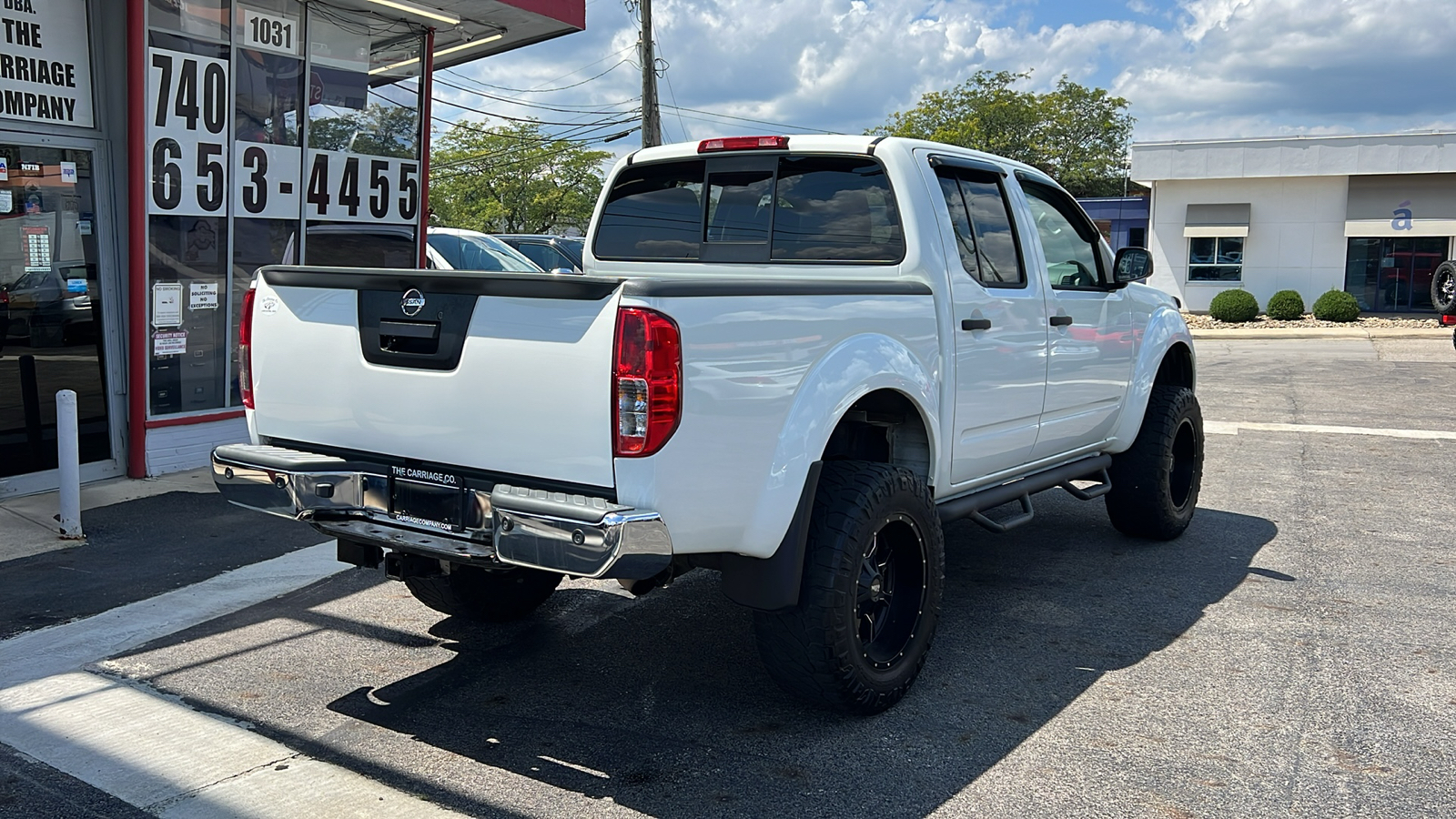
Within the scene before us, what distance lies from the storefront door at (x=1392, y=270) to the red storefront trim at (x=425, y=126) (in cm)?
3246

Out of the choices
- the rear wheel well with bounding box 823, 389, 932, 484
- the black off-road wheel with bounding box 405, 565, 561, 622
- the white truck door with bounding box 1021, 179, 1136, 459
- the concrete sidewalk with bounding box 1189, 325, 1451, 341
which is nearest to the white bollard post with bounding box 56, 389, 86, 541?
the black off-road wheel with bounding box 405, 565, 561, 622

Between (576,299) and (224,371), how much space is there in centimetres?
658

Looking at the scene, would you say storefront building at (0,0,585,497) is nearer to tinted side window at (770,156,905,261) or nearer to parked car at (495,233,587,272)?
tinted side window at (770,156,905,261)

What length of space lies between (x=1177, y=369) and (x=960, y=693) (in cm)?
359

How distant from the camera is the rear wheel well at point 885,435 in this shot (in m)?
4.58

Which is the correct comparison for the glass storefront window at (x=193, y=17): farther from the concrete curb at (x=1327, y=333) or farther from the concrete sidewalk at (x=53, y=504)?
the concrete curb at (x=1327, y=333)

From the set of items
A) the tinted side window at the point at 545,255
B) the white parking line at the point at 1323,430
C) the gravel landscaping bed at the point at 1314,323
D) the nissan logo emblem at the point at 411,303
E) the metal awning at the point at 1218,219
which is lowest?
the white parking line at the point at 1323,430

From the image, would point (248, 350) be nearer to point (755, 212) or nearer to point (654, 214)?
point (654, 214)

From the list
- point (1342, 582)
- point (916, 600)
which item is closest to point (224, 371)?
point (916, 600)

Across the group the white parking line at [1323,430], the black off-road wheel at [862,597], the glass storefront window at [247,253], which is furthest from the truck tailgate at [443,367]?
the white parking line at [1323,430]

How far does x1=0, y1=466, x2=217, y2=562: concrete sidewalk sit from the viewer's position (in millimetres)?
6535

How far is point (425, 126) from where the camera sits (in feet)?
33.8

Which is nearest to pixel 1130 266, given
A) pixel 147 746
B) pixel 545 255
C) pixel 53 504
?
pixel 147 746

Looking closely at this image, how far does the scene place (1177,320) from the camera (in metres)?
7.02
